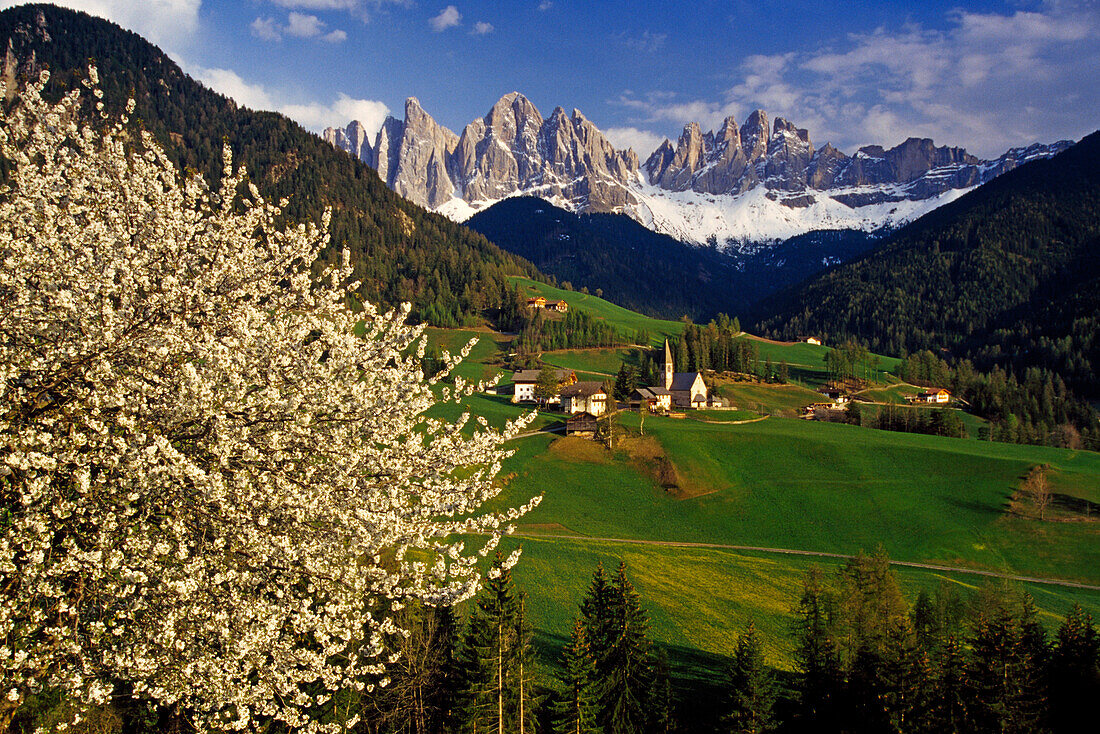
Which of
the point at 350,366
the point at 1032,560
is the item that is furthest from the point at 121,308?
the point at 1032,560

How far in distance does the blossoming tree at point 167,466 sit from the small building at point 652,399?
3479 inches

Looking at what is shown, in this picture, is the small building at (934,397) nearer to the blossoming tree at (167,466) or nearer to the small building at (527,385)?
the small building at (527,385)

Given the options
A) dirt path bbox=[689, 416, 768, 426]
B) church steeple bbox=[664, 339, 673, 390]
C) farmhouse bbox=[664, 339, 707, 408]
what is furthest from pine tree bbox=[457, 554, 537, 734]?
church steeple bbox=[664, 339, 673, 390]

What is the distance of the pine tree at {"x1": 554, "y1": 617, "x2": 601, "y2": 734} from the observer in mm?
29078

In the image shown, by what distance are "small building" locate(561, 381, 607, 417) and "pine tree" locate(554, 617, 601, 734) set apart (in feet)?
205

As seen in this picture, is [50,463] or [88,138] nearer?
[50,463]

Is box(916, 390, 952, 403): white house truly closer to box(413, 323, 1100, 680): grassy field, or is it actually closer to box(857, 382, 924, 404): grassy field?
box(857, 382, 924, 404): grassy field

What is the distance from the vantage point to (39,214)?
33.7 feet

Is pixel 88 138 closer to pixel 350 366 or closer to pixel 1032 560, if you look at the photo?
pixel 350 366

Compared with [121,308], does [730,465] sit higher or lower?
lower

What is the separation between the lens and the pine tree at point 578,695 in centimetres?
2908

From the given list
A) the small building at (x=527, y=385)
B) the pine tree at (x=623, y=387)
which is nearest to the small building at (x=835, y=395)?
the pine tree at (x=623, y=387)

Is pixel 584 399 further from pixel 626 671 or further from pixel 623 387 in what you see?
pixel 626 671

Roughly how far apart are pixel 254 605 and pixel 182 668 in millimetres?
1185
